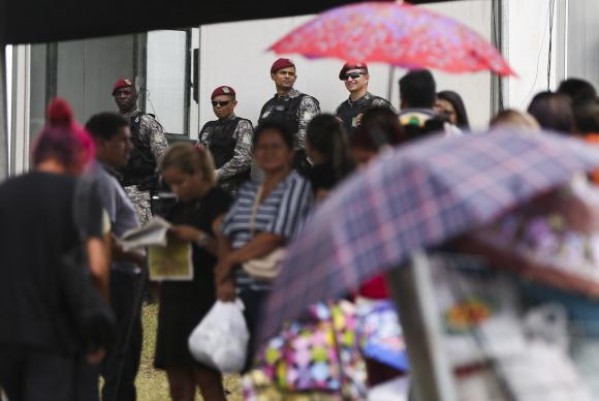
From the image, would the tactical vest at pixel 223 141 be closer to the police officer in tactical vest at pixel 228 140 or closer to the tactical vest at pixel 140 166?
the police officer in tactical vest at pixel 228 140

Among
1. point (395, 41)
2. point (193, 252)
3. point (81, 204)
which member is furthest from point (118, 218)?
point (81, 204)

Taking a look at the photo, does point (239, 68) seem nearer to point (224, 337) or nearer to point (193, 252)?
point (193, 252)

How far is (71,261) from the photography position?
7.06 m

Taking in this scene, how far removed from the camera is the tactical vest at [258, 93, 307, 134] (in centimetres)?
1259

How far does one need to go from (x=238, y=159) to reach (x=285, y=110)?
60cm

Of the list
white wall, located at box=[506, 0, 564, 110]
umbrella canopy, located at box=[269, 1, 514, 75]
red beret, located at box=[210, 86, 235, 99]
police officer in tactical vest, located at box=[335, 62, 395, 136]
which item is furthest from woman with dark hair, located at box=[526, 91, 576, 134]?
red beret, located at box=[210, 86, 235, 99]

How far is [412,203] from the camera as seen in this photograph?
4887 mm

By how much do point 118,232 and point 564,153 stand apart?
4.46 m

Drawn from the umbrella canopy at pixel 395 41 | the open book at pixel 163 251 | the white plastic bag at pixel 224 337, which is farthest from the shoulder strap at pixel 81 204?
the umbrella canopy at pixel 395 41

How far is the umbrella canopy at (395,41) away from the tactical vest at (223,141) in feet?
13.8

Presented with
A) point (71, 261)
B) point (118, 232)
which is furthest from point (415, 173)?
point (118, 232)

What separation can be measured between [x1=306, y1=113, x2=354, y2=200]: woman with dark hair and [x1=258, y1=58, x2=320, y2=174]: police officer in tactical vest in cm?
351

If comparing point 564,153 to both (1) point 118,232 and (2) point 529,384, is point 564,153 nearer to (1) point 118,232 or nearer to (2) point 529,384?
(2) point 529,384

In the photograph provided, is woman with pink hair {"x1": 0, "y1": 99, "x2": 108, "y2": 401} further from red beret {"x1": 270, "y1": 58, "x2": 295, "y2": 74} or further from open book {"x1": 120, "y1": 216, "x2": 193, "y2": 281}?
red beret {"x1": 270, "y1": 58, "x2": 295, "y2": 74}
